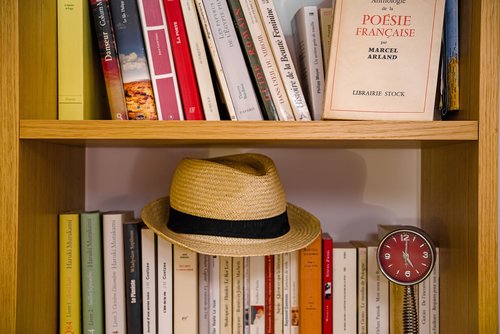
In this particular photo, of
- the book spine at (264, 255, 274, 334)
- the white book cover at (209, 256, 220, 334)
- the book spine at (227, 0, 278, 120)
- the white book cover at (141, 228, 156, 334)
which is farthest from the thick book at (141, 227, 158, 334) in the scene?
the book spine at (227, 0, 278, 120)

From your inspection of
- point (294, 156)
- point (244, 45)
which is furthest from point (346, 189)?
point (244, 45)

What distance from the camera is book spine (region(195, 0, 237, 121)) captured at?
869 millimetres

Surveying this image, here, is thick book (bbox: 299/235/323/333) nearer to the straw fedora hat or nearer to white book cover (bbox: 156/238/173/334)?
the straw fedora hat

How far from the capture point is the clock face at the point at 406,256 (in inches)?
34.1

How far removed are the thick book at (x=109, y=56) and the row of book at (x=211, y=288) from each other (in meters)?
0.22

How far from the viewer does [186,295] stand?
948mm

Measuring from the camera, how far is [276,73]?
2.87 feet

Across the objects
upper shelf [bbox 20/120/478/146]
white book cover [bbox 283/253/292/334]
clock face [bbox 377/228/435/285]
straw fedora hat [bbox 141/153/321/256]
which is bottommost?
white book cover [bbox 283/253/292/334]

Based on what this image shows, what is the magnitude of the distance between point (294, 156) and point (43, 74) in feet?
1.82

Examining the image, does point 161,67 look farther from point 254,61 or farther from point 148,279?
point 148,279

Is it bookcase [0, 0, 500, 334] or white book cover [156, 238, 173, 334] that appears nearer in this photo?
bookcase [0, 0, 500, 334]

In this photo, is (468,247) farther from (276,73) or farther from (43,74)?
(43,74)

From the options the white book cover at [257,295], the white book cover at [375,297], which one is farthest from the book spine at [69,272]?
the white book cover at [375,297]

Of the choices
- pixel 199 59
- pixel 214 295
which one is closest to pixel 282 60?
pixel 199 59
